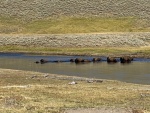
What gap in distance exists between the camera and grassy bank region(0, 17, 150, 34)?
3439 inches

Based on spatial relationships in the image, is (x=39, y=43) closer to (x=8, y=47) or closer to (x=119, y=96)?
(x=8, y=47)

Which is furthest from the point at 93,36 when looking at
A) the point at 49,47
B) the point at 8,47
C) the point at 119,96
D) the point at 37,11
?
the point at 119,96


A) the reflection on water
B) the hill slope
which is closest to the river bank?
the reflection on water

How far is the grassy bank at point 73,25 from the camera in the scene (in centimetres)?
8736

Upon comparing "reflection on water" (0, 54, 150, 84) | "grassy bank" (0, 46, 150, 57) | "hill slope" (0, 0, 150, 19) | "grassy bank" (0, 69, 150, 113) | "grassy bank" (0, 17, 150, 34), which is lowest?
"grassy bank" (0, 46, 150, 57)

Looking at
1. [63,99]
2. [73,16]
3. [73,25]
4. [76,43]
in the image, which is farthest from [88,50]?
[63,99]

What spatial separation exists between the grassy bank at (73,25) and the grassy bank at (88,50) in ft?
36.3

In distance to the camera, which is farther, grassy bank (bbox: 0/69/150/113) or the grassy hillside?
the grassy hillside

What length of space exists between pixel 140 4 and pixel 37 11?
22158 mm

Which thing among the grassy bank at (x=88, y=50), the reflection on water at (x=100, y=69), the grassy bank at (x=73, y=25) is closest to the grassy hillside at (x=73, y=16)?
the grassy bank at (x=73, y=25)

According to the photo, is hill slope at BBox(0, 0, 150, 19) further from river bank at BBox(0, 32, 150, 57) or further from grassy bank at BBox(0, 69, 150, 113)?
grassy bank at BBox(0, 69, 150, 113)

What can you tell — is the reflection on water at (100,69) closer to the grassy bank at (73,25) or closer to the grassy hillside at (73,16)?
the grassy bank at (73,25)

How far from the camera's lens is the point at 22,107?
2077 centimetres

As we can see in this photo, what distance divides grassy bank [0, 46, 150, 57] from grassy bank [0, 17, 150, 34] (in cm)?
1108
